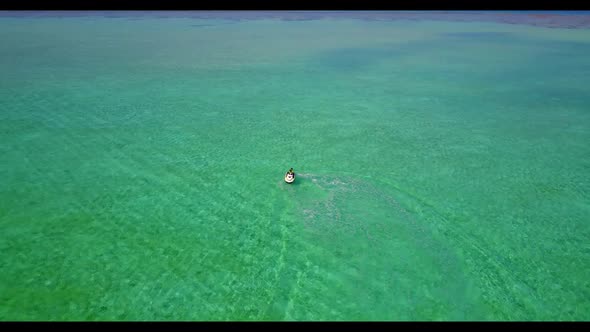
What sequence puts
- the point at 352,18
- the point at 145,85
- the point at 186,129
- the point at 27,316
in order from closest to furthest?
the point at 27,316 → the point at 186,129 → the point at 145,85 → the point at 352,18

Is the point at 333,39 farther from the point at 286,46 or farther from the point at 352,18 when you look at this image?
the point at 352,18

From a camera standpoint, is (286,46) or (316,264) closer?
(316,264)

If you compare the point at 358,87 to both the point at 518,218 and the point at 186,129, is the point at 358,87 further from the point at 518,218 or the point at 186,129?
the point at 518,218

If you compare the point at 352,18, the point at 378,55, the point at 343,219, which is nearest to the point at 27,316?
the point at 343,219

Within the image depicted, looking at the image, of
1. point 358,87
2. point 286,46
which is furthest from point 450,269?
point 286,46

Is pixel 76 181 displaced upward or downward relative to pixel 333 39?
downward

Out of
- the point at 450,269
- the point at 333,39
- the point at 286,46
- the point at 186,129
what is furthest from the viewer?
the point at 333,39
